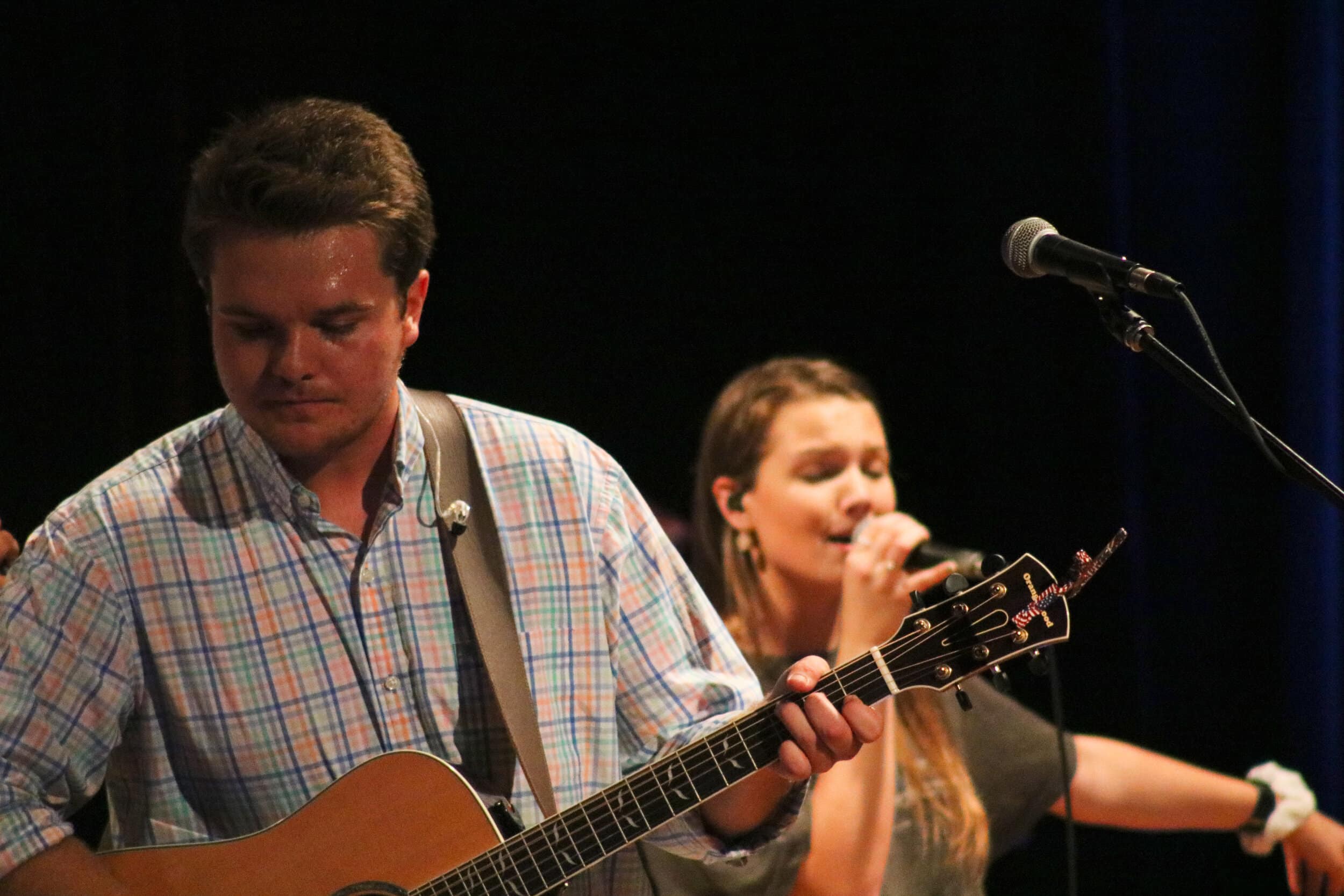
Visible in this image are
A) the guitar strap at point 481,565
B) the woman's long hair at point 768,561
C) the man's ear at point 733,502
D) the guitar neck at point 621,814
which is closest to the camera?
the guitar neck at point 621,814

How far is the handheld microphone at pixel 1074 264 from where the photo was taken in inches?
68.2

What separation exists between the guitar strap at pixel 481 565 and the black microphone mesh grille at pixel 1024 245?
0.91 meters

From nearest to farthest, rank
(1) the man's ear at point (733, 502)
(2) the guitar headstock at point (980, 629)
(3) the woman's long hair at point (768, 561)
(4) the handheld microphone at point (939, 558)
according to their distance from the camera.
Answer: (2) the guitar headstock at point (980, 629)
(4) the handheld microphone at point (939, 558)
(3) the woman's long hair at point (768, 561)
(1) the man's ear at point (733, 502)

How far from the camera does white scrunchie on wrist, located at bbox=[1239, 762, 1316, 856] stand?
10.6 ft

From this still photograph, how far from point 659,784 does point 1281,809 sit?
6.23 feet

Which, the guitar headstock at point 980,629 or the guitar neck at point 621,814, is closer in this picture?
the guitar headstock at point 980,629

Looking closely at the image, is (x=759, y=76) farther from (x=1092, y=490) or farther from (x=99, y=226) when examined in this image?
(x=99, y=226)

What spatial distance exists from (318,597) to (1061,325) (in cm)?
259

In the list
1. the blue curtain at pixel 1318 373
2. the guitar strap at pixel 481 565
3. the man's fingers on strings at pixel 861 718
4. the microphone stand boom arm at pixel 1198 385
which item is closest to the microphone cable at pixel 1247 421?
the microphone stand boom arm at pixel 1198 385

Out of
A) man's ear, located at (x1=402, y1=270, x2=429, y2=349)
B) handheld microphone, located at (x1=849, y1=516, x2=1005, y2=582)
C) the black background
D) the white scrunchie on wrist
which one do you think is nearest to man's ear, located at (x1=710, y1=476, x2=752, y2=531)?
handheld microphone, located at (x1=849, y1=516, x2=1005, y2=582)

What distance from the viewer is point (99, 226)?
10.6 feet

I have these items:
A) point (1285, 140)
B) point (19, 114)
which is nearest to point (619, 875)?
point (19, 114)

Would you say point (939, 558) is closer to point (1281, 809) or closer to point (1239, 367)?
point (1281, 809)

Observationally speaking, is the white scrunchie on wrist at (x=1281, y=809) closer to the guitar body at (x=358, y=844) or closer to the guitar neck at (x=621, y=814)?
the guitar neck at (x=621, y=814)
